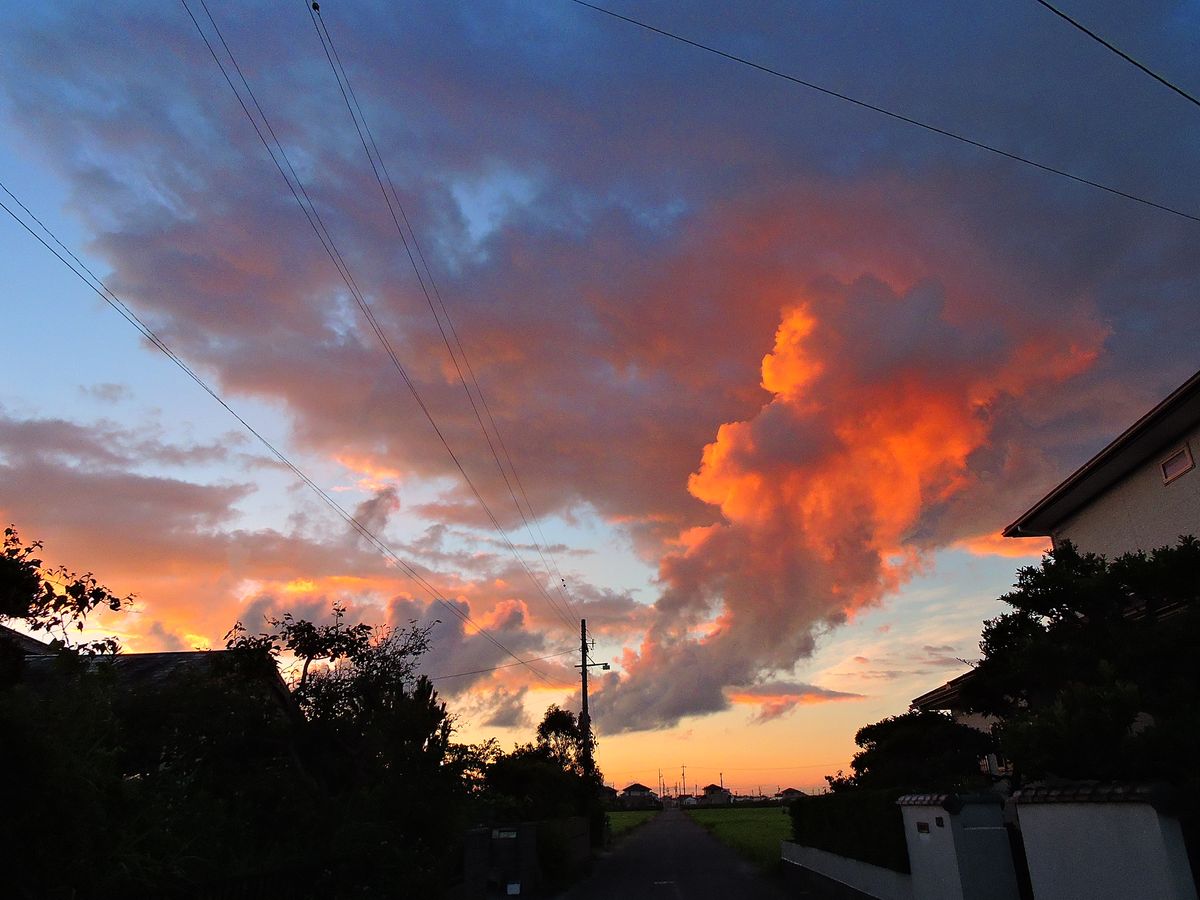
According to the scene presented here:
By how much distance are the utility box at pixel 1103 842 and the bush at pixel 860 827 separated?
237 inches

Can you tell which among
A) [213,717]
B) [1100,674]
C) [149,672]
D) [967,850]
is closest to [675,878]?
[967,850]

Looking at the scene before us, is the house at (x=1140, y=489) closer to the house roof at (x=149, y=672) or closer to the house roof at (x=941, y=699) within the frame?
the house roof at (x=941, y=699)

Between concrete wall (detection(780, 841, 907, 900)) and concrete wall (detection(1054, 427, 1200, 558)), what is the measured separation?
8.38m

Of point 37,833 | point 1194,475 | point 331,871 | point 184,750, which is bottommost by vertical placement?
point 331,871

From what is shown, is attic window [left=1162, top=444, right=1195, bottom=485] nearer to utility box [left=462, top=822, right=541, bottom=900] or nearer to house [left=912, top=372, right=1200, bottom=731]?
house [left=912, top=372, right=1200, bottom=731]

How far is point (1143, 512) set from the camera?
648 inches

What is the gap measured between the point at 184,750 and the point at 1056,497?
64.4 ft

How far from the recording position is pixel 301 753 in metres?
16.2

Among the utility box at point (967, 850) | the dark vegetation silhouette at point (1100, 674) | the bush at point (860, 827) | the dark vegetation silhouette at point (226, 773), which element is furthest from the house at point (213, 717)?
the dark vegetation silhouette at point (1100, 674)

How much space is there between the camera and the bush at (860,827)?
1602 centimetres

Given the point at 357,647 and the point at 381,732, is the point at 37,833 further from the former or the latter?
the point at 357,647

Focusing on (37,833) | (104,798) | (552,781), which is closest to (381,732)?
(104,798)

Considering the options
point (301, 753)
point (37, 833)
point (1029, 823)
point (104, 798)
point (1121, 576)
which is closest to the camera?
point (37, 833)

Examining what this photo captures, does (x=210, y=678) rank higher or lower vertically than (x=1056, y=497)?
lower
